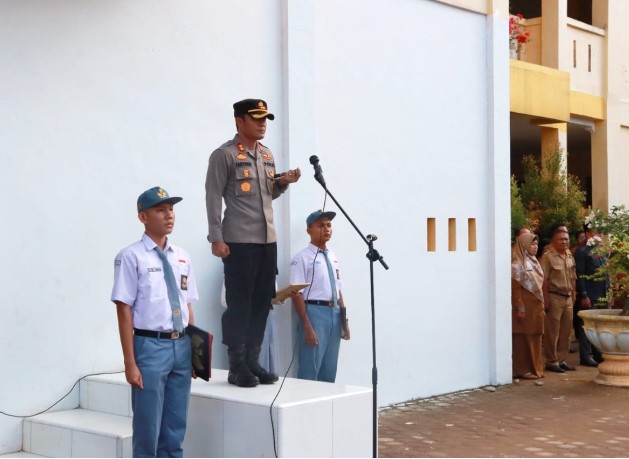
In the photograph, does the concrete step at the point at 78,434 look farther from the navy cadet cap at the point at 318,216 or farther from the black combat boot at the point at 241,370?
the navy cadet cap at the point at 318,216

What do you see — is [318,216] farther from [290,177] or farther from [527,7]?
[527,7]

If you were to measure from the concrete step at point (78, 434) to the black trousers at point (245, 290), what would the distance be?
2.93 ft

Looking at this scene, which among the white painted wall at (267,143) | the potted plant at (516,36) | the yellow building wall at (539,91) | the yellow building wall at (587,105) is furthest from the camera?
the yellow building wall at (587,105)

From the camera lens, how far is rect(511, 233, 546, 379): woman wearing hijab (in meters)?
10.9

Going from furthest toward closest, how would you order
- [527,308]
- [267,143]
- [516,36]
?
[516,36], [527,308], [267,143]

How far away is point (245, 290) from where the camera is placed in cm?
598

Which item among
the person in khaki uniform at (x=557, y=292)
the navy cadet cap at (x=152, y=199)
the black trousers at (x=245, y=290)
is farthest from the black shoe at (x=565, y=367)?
the navy cadet cap at (x=152, y=199)

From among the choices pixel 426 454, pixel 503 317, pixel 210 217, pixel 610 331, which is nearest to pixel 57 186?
pixel 210 217

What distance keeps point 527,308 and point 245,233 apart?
5.77m

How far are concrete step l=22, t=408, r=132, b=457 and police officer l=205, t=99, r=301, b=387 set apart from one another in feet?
2.66

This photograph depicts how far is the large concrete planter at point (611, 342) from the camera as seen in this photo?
404 inches

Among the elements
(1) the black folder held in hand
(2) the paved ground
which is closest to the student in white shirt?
(2) the paved ground

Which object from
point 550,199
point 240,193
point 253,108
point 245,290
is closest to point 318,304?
point 245,290

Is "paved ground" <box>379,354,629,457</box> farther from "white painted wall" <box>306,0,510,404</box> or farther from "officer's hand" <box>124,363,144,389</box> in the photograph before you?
→ "officer's hand" <box>124,363,144,389</box>
